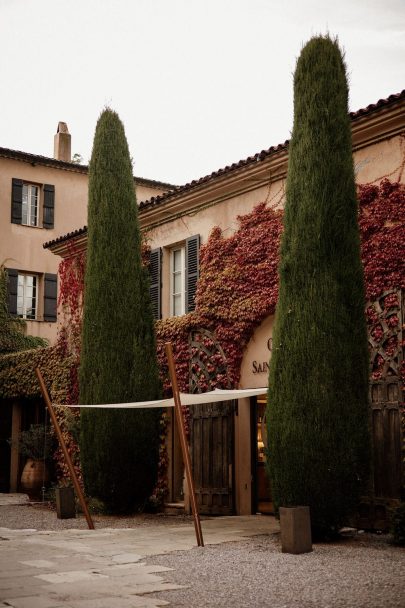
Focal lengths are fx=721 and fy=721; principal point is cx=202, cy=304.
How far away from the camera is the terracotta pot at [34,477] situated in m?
16.3

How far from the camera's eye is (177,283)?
1548cm

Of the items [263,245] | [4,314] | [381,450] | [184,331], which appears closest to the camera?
[381,450]

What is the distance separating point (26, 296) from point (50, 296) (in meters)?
0.75

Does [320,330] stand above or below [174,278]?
below

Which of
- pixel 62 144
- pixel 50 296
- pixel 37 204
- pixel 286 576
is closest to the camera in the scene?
pixel 286 576

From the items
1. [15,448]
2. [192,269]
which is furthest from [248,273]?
[15,448]

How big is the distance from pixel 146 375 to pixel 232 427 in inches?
72.5

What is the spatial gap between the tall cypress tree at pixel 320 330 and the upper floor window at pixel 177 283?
211 inches

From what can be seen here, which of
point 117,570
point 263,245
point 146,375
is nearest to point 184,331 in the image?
point 146,375

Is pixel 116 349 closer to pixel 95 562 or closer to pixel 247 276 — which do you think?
pixel 247 276

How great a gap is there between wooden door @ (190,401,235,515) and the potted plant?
4.50 metres

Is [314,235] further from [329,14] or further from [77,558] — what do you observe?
[77,558]

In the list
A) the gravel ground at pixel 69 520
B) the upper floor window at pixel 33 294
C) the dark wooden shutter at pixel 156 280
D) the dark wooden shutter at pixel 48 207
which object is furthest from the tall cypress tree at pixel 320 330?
the dark wooden shutter at pixel 48 207

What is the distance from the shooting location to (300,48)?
35.6ft
